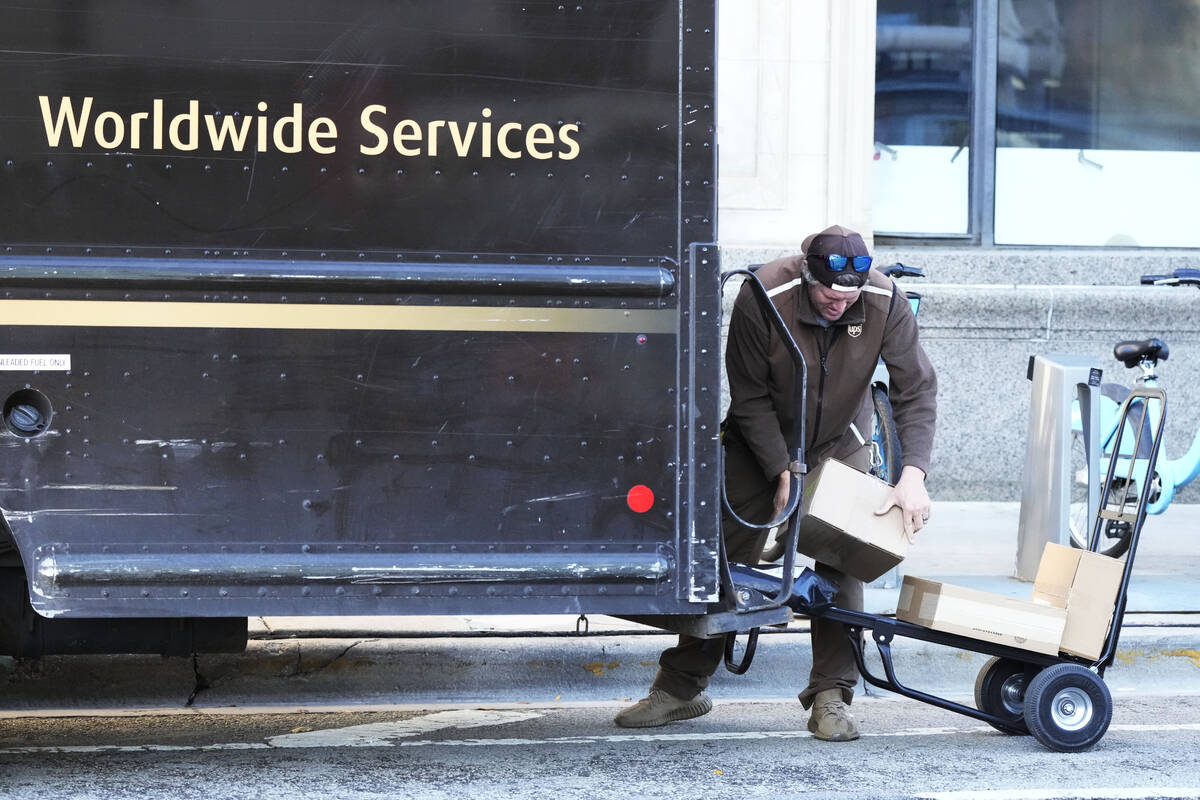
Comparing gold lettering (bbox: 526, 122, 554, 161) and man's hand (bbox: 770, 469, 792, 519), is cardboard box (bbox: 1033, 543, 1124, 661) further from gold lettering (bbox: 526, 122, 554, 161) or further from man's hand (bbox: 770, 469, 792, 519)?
gold lettering (bbox: 526, 122, 554, 161)

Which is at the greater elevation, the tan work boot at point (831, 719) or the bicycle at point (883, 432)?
the bicycle at point (883, 432)

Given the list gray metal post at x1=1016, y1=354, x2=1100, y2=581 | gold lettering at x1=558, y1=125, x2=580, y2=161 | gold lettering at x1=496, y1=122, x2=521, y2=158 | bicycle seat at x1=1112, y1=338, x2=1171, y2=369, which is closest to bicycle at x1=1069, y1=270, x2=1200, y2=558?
gray metal post at x1=1016, y1=354, x2=1100, y2=581

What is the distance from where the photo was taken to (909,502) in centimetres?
487

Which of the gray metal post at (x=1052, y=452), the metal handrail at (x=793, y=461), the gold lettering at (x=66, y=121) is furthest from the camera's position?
the gray metal post at (x=1052, y=452)

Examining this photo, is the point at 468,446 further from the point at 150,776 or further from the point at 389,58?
the point at 150,776

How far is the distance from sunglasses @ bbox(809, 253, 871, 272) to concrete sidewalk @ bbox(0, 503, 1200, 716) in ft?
6.08

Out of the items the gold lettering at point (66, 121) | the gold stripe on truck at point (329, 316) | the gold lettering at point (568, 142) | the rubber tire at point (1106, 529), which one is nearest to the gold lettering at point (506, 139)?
the gold lettering at point (568, 142)

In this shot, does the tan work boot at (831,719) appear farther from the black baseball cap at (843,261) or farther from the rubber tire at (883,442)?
the black baseball cap at (843,261)

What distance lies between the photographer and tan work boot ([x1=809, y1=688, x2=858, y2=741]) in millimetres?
5180

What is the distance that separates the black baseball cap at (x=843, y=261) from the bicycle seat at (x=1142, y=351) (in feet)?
4.98

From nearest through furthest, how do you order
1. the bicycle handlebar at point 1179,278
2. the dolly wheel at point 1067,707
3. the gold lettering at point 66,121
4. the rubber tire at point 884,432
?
the gold lettering at point 66,121, the dolly wheel at point 1067,707, the rubber tire at point 884,432, the bicycle handlebar at point 1179,278

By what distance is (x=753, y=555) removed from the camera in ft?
17.2

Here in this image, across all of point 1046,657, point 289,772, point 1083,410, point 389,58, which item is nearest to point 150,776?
point 289,772

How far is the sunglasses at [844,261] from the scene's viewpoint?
484 centimetres
